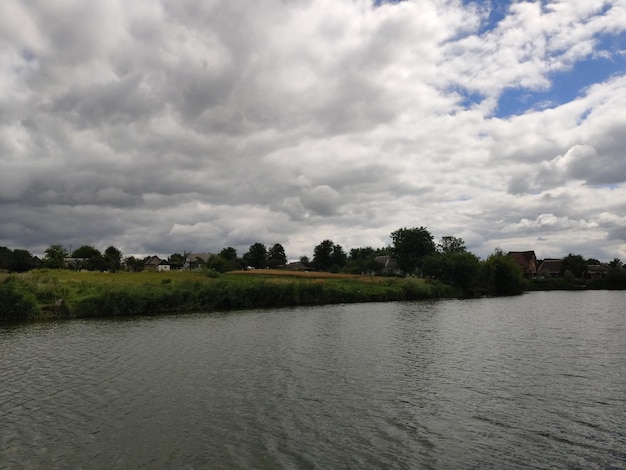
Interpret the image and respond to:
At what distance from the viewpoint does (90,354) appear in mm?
27812

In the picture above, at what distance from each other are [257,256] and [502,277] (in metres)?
104

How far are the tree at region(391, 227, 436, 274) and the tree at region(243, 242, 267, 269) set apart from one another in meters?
70.0

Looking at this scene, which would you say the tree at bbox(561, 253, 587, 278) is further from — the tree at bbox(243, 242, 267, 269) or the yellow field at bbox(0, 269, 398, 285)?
the tree at bbox(243, 242, 267, 269)

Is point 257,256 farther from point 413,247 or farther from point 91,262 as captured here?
point 413,247

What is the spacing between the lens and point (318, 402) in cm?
1677

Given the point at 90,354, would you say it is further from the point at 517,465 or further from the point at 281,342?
the point at 517,465

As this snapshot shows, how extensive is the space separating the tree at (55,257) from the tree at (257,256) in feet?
218

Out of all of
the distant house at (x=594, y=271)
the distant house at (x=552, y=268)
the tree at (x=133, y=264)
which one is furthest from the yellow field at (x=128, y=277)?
the distant house at (x=594, y=271)

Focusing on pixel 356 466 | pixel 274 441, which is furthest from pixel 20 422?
pixel 356 466

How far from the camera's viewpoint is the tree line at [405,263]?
10044cm

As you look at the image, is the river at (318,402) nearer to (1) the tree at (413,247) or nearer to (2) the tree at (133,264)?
(1) the tree at (413,247)

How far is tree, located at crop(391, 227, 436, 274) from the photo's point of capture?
12625 centimetres

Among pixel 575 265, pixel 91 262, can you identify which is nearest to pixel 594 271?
pixel 575 265

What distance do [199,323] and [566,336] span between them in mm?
31525
